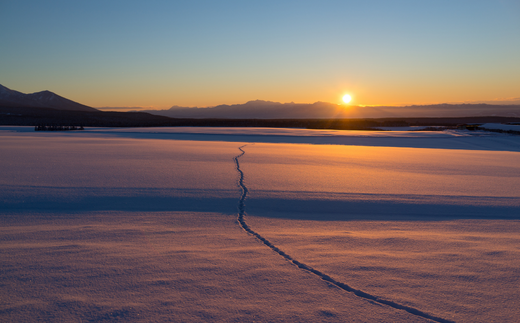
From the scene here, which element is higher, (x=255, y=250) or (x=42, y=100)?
(x=42, y=100)

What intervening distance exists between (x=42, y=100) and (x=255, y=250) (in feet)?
657

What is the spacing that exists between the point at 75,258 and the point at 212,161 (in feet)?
18.9

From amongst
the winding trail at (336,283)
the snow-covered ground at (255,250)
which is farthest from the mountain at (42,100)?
the winding trail at (336,283)

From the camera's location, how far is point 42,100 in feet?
538

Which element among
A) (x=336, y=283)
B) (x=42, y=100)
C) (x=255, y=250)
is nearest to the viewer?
(x=336, y=283)

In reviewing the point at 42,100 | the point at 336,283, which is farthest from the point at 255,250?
the point at 42,100

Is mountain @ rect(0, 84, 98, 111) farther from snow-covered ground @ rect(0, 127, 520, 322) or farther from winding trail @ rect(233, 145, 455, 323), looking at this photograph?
winding trail @ rect(233, 145, 455, 323)

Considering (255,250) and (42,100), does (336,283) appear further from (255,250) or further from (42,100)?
(42,100)

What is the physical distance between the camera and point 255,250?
2859 millimetres

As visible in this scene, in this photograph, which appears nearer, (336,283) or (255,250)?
(336,283)

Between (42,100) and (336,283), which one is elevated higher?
(42,100)

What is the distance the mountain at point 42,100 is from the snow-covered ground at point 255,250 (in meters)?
179

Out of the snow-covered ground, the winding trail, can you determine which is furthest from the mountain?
the winding trail

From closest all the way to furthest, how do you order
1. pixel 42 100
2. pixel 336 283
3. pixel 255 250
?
pixel 336 283 → pixel 255 250 → pixel 42 100
